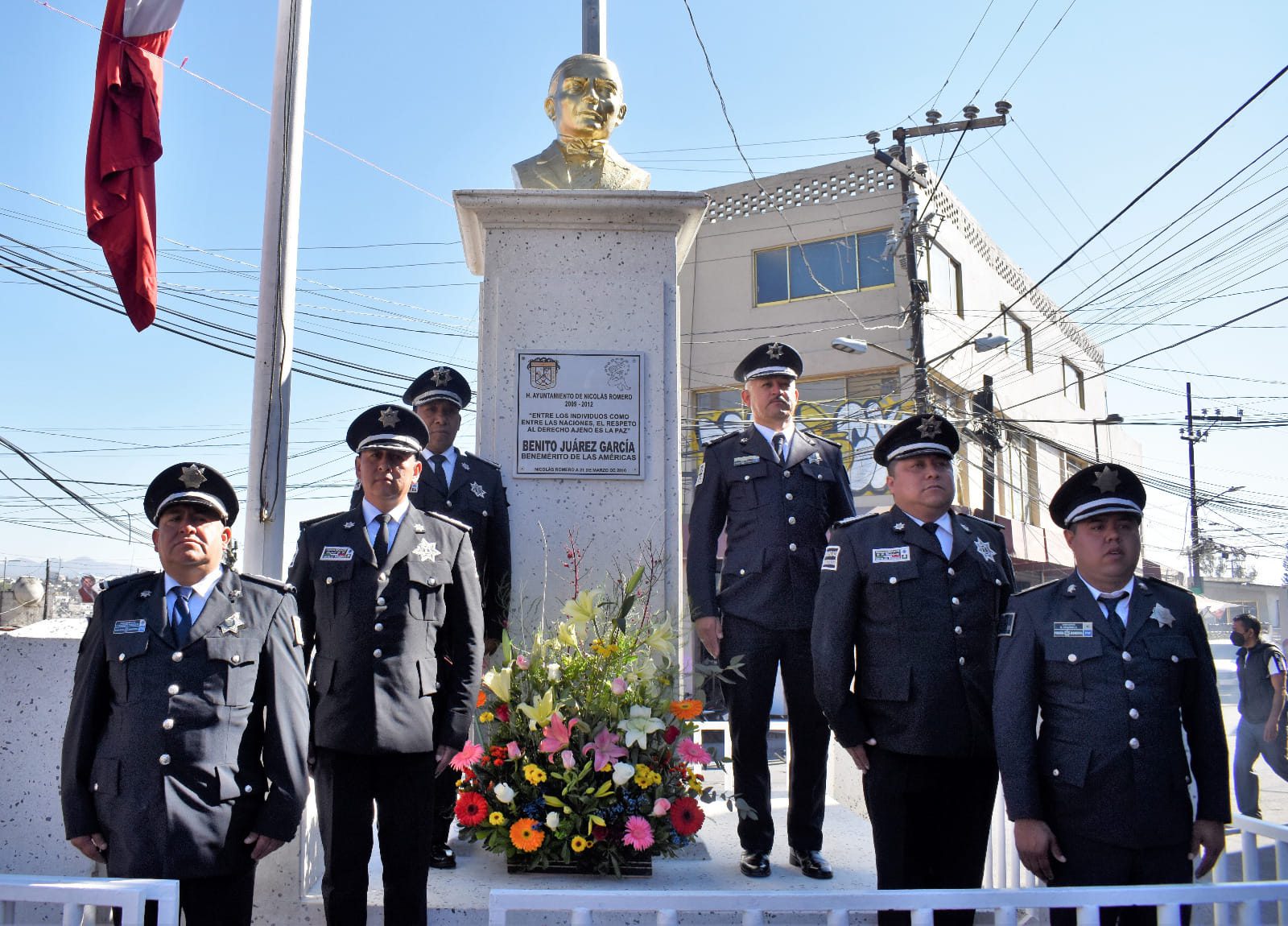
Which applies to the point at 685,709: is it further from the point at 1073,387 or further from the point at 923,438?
the point at 1073,387

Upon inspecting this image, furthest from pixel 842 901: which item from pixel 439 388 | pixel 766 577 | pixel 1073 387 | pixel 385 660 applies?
pixel 1073 387

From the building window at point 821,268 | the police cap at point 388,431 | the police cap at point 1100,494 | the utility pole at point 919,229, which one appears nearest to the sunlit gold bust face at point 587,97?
the police cap at point 388,431

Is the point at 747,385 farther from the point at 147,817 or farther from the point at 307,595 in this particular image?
the point at 147,817

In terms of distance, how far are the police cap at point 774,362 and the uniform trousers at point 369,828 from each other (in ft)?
6.19

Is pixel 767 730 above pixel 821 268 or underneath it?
underneath

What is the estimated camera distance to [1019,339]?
85.9 feet

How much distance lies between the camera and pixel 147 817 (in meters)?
2.46

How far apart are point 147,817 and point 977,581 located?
243 cm

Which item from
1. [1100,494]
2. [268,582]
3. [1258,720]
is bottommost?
[1258,720]

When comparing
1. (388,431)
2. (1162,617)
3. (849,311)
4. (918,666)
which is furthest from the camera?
(849,311)

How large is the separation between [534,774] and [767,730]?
2.87ft

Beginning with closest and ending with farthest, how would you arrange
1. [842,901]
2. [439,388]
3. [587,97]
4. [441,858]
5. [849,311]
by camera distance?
[842,901], [441,858], [439,388], [587,97], [849,311]

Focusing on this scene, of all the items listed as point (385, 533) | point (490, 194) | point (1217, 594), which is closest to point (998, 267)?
point (490, 194)

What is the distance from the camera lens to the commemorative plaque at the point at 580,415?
14.5ft
